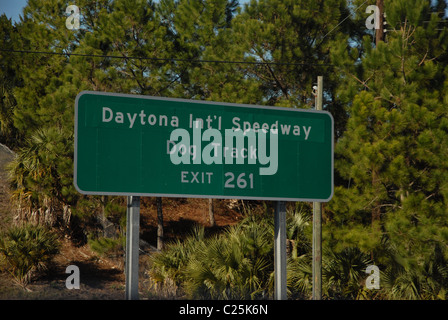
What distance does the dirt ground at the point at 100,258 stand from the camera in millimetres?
21750

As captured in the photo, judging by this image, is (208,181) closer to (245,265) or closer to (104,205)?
(245,265)

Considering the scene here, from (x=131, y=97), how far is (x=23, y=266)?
578 inches

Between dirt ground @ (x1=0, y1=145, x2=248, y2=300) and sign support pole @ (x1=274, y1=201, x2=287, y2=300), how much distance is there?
Answer: 34.6 feet

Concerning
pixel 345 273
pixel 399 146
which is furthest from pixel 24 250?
pixel 399 146

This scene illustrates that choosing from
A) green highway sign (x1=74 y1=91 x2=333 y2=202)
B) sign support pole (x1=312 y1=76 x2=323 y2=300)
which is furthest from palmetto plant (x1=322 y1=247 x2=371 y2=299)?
green highway sign (x1=74 y1=91 x2=333 y2=202)

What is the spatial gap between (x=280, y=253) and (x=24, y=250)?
572 inches

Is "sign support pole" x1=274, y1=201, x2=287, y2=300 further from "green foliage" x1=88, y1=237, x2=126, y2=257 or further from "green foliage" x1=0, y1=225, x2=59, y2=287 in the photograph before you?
"green foliage" x1=0, y1=225, x2=59, y2=287

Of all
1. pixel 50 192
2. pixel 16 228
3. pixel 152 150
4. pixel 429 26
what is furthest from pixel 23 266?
pixel 429 26

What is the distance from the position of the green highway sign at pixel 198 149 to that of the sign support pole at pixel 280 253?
1.09ft

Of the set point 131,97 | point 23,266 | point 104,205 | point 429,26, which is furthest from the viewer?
point 104,205

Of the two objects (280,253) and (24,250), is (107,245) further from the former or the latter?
(280,253)

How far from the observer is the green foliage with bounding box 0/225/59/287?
74.2ft

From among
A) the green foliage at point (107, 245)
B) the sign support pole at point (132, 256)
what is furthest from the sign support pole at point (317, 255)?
the green foliage at point (107, 245)
